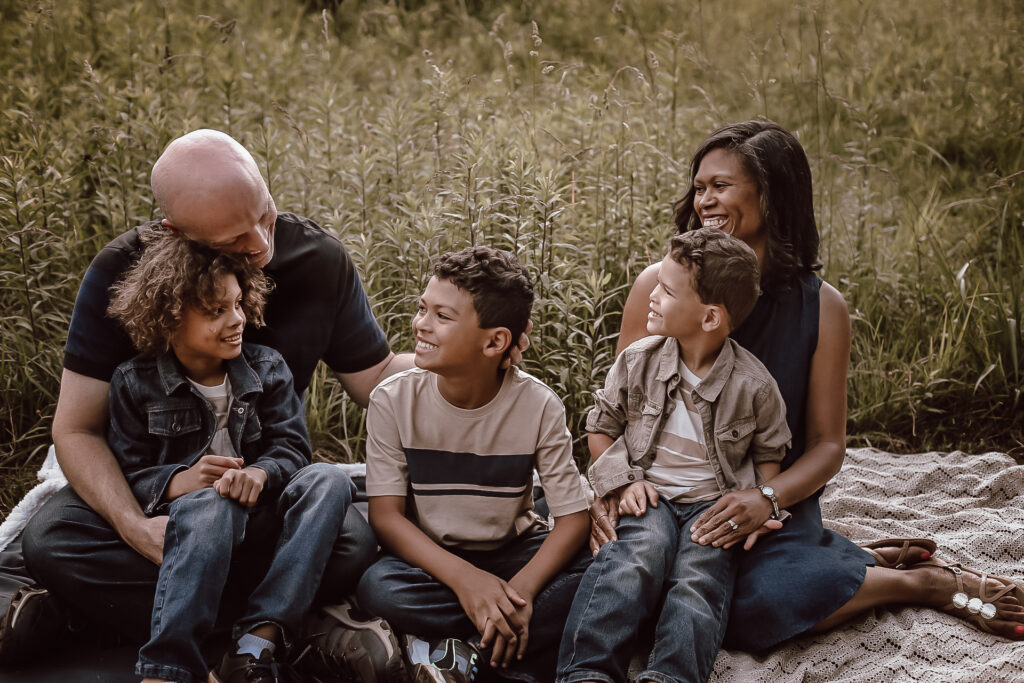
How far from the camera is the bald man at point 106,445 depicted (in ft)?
8.11

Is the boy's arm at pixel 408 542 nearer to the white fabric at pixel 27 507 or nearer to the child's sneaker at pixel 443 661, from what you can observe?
the child's sneaker at pixel 443 661

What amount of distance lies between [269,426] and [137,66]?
285cm

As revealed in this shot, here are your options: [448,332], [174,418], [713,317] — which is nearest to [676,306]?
[713,317]

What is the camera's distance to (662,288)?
2668 mm

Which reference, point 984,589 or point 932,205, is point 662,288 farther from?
point 932,205

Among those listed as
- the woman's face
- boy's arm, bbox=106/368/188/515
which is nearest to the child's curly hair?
boy's arm, bbox=106/368/188/515

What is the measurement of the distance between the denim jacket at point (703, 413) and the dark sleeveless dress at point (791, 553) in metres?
0.18

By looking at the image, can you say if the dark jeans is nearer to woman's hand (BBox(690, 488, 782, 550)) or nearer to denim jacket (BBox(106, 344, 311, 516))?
denim jacket (BBox(106, 344, 311, 516))

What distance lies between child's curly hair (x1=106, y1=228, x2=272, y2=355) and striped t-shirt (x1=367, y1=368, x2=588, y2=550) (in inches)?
22.3

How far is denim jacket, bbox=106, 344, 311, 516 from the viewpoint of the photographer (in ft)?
8.36

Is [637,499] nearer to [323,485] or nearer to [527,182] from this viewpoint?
[323,485]

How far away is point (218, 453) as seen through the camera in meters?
2.62

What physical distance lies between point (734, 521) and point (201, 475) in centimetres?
141

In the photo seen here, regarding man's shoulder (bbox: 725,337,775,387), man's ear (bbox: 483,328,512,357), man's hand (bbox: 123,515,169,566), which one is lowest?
man's hand (bbox: 123,515,169,566)
